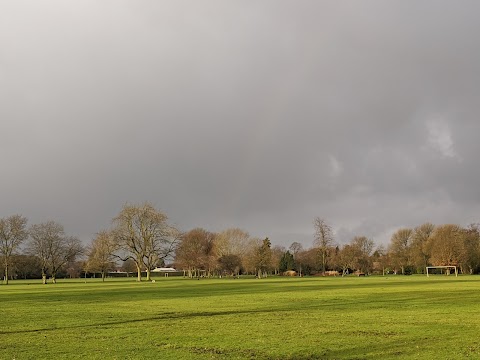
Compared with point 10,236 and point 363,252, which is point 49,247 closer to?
point 10,236

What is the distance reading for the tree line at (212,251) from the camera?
4906 inches

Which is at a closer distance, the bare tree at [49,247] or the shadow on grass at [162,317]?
the shadow on grass at [162,317]

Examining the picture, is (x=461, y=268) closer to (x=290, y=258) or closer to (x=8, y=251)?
(x=290, y=258)

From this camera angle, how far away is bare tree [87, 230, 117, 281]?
131 meters

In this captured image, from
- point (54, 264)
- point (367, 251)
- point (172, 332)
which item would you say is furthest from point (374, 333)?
point (367, 251)

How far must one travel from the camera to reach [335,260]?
168625 millimetres

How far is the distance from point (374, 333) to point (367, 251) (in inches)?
6550

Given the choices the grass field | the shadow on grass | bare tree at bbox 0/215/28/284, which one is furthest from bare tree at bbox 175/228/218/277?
the grass field

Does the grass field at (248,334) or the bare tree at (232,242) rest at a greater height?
the bare tree at (232,242)

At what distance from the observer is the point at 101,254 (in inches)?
5374

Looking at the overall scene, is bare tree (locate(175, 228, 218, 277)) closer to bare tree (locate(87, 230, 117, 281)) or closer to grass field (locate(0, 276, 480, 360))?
bare tree (locate(87, 230, 117, 281))

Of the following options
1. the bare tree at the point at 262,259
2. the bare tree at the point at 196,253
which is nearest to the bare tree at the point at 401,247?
the bare tree at the point at 262,259

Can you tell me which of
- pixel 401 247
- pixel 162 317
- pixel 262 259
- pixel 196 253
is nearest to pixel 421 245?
pixel 401 247

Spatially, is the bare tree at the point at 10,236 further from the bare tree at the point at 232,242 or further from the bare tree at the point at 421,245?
the bare tree at the point at 421,245
